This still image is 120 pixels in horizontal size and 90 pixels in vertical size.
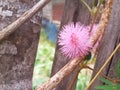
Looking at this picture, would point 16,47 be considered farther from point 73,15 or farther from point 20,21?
point 73,15

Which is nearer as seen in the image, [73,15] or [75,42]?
[75,42]

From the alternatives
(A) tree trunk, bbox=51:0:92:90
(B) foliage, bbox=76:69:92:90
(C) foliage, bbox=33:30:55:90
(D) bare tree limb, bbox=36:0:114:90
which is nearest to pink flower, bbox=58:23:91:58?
(D) bare tree limb, bbox=36:0:114:90

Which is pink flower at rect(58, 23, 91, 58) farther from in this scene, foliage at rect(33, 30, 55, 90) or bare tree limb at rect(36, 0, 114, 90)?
foliage at rect(33, 30, 55, 90)

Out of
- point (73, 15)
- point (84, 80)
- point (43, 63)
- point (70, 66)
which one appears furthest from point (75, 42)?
point (43, 63)

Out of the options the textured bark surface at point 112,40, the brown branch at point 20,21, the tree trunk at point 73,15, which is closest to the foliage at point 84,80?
the tree trunk at point 73,15

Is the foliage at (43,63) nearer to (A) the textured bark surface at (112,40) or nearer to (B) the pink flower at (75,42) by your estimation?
(A) the textured bark surface at (112,40)

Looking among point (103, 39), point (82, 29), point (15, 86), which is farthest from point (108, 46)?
point (15, 86)

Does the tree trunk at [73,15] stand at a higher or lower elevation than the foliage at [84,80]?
higher

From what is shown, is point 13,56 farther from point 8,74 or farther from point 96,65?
point 96,65

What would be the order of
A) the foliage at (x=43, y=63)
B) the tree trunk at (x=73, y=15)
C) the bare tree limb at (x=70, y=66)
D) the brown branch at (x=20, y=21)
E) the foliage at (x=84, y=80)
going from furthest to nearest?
the foliage at (x=43, y=63), the foliage at (x=84, y=80), the tree trunk at (x=73, y=15), the brown branch at (x=20, y=21), the bare tree limb at (x=70, y=66)

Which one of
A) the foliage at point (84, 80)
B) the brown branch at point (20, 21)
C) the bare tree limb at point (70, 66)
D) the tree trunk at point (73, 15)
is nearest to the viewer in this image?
the bare tree limb at point (70, 66)
